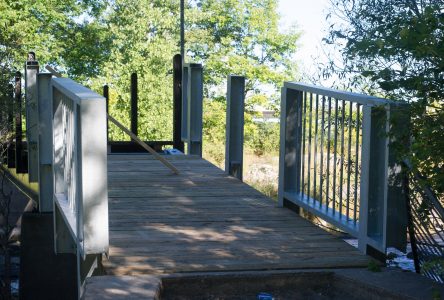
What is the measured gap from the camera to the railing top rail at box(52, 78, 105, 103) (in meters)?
4.19

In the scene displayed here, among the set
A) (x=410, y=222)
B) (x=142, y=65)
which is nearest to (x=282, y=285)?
(x=410, y=222)

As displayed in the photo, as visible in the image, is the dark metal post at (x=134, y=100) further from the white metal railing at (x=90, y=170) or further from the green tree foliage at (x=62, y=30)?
the green tree foliage at (x=62, y=30)

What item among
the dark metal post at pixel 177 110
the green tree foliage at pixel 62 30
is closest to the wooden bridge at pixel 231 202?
the dark metal post at pixel 177 110

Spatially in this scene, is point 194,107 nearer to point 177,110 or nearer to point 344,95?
point 177,110

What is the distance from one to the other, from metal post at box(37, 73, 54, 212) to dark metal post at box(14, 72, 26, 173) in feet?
14.5

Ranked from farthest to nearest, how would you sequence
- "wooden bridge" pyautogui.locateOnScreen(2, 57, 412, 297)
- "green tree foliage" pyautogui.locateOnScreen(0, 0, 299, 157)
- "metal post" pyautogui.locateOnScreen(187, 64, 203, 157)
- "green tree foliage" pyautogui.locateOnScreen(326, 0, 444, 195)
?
"green tree foliage" pyautogui.locateOnScreen(0, 0, 299, 157)
"metal post" pyautogui.locateOnScreen(187, 64, 203, 157)
"wooden bridge" pyautogui.locateOnScreen(2, 57, 412, 297)
"green tree foliage" pyautogui.locateOnScreen(326, 0, 444, 195)

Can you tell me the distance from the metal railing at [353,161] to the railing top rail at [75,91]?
60.4 inches

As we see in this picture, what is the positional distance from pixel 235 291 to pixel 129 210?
197 cm

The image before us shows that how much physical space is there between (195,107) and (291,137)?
3978 millimetres

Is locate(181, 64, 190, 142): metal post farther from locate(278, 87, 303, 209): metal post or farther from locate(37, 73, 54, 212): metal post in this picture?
locate(278, 87, 303, 209): metal post

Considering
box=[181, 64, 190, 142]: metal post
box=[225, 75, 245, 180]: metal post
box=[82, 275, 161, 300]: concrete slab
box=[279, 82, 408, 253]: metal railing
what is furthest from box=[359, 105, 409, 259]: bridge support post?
box=[181, 64, 190, 142]: metal post

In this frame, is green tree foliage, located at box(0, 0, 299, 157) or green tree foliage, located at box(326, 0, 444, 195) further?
green tree foliage, located at box(0, 0, 299, 157)

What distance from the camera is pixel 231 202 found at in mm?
6516

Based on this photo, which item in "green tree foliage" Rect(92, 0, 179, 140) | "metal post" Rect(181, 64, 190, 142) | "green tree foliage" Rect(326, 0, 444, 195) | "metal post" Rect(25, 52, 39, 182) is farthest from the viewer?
"green tree foliage" Rect(92, 0, 179, 140)
